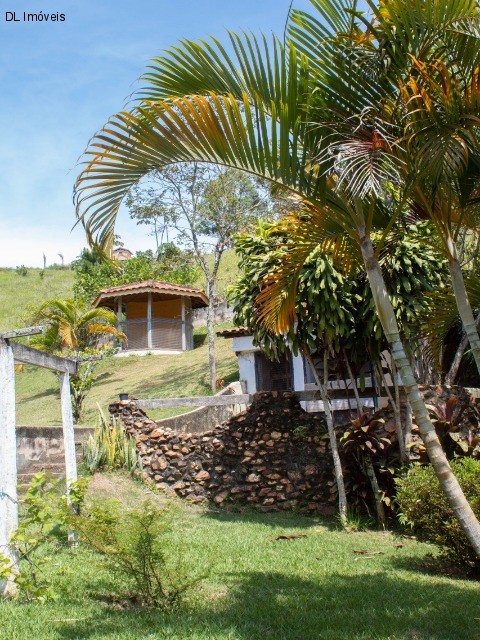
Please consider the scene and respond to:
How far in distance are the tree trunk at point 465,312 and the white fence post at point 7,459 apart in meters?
3.90

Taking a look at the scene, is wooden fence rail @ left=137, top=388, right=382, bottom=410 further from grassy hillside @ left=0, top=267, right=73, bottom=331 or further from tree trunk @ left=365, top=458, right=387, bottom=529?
grassy hillside @ left=0, top=267, right=73, bottom=331

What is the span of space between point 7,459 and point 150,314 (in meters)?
23.5

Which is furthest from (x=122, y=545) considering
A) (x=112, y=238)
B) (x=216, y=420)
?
(x=216, y=420)

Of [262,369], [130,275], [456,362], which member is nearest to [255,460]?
[456,362]

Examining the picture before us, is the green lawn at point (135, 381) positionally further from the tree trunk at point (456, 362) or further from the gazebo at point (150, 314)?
the tree trunk at point (456, 362)

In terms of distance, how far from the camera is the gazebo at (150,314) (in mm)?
28688

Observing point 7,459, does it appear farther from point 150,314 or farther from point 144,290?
point 150,314

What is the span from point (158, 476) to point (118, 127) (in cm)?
842

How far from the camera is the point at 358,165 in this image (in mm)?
4586

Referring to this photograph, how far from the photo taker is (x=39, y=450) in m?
12.4

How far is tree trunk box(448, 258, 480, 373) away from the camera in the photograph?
202 inches

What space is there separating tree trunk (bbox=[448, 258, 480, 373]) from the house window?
50.1 ft

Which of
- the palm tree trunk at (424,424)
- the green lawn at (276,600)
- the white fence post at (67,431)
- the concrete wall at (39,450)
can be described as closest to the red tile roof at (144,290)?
the concrete wall at (39,450)

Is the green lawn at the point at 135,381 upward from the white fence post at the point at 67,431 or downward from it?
upward
